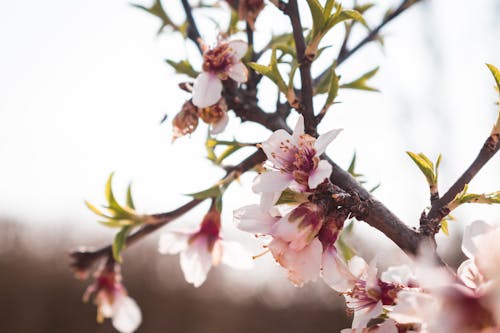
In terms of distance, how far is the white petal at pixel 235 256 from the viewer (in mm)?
877

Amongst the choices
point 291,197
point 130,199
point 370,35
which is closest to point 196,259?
point 130,199

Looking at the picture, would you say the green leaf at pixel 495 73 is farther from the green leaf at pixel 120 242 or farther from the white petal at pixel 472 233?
the green leaf at pixel 120 242

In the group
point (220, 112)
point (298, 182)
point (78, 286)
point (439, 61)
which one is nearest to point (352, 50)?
point (220, 112)

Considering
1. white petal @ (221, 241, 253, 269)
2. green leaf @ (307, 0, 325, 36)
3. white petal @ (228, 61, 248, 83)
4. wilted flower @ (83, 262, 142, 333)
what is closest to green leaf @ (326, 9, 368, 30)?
green leaf @ (307, 0, 325, 36)

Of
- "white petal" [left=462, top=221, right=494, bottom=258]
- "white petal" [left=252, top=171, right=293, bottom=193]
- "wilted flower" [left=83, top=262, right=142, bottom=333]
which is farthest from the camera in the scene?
"wilted flower" [left=83, top=262, right=142, bottom=333]

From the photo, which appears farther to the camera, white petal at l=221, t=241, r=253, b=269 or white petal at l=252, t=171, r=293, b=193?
white petal at l=221, t=241, r=253, b=269

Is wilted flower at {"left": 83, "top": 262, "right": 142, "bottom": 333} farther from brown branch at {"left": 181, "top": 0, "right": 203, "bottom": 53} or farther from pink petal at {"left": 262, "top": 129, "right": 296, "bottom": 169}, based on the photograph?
pink petal at {"left": 262, "top": 129, "right": 296, "bottom": 169}

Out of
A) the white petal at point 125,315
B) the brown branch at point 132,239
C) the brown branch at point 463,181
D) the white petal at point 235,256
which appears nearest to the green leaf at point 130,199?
the brown branch at point 132,239

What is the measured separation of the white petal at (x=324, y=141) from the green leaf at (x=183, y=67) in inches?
12.1

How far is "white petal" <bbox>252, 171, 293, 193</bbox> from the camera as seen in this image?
1.77 ft

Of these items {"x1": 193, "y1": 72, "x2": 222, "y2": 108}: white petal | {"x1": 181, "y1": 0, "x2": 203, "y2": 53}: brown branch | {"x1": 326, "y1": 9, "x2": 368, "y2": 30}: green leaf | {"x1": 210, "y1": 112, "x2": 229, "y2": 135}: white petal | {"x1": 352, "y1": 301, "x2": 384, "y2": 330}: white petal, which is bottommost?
{"x1": 352, "y1": 301, "x2": 384, "y2": 330}: white petal

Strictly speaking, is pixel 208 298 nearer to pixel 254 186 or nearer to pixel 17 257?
pixel 17 257

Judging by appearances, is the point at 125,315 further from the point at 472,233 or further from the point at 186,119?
the point at 472,233

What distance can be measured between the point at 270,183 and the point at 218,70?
24 centimetres
